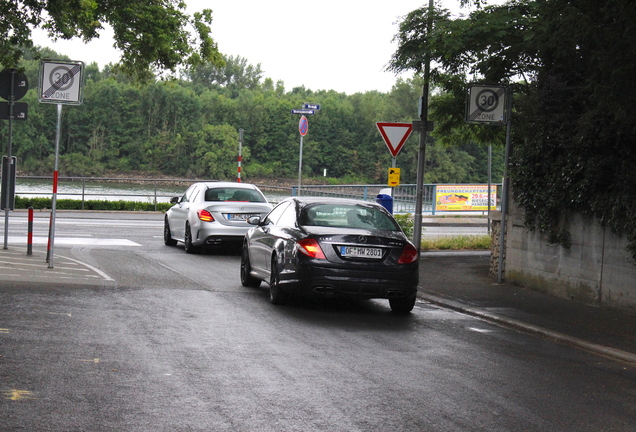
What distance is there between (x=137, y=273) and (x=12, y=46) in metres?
7.82

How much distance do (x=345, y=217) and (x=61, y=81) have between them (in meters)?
5.76

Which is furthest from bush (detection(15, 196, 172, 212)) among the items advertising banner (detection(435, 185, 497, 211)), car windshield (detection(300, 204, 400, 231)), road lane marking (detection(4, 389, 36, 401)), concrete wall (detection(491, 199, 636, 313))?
road lane marking (detection(4, 389, 36, 401))

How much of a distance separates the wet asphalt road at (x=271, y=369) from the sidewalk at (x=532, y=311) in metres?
0.30

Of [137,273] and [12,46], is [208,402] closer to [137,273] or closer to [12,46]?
[137,273]

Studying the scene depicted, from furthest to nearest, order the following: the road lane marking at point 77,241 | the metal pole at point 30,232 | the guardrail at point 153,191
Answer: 1. the guardrail at point 153,191
2. the road lane marking at point 77,241
3. the metal pole at point 30,232

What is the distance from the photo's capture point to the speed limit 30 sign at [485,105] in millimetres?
14719

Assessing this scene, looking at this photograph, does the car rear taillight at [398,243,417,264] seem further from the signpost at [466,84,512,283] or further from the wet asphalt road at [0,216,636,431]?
the signpost at [466,84,512,283]

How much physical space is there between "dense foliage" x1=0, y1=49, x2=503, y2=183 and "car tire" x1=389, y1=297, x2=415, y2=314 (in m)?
83.9

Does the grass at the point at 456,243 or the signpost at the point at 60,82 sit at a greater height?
the signpost at the point at 60,82

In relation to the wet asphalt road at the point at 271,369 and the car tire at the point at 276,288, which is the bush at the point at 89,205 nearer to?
the wet asphalt road at the point at 271,369

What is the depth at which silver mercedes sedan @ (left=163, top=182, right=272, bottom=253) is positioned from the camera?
1817 cm

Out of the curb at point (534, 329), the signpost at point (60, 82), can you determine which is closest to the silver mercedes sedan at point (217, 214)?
the signpost at point (60, 82)

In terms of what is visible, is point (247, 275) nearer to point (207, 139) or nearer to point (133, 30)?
point (133, 30)

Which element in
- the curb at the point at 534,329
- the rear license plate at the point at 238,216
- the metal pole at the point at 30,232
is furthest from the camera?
the rear license plate at the point at 238,216
